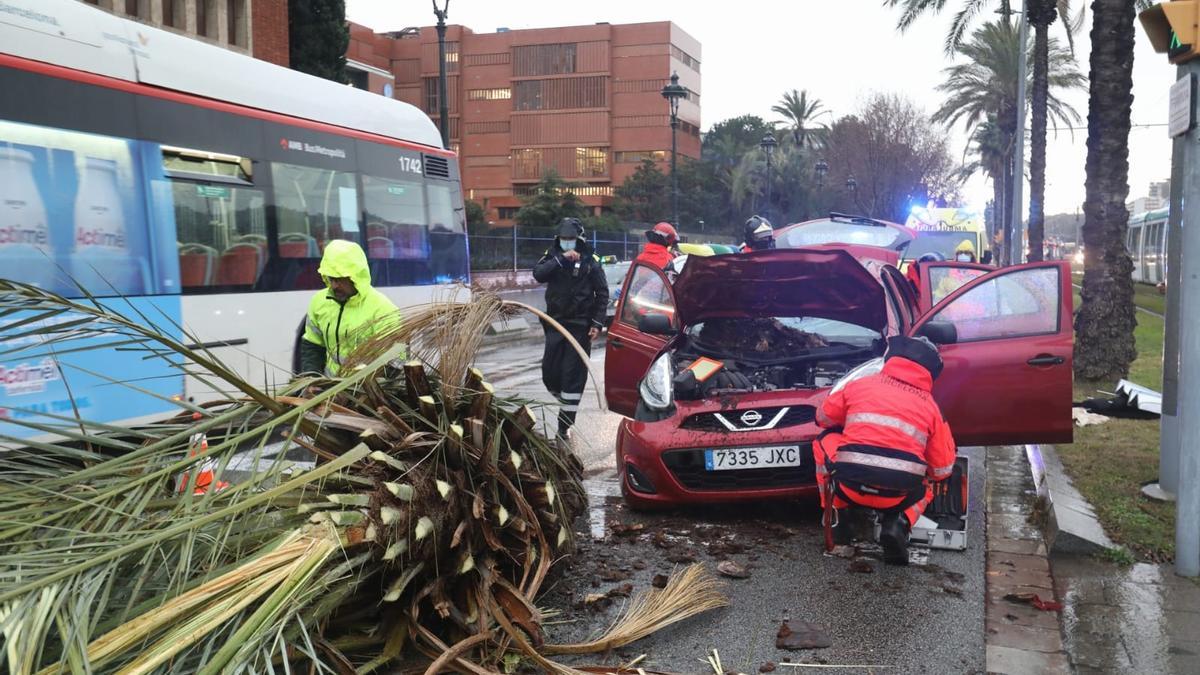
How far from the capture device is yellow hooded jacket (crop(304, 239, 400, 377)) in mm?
5309

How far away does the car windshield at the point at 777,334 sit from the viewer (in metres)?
7.03

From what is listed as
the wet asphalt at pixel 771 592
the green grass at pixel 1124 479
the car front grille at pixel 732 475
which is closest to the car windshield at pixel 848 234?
the green grass at pixel 1124 479

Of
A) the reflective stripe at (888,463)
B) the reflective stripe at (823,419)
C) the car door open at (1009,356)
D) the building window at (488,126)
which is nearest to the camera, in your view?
the reflective stripe at (888,463)

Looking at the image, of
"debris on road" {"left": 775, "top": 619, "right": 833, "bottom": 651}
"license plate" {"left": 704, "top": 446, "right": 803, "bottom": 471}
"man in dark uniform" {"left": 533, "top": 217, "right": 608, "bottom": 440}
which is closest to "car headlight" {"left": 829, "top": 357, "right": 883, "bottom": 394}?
"license plate" {"left": 704, "top": 446, "right": 803, "bottom": 471}

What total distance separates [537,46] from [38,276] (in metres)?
78.6

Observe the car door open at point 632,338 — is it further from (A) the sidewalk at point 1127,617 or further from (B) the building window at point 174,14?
(B) the building window at point 174,14

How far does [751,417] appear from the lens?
5.85 metres

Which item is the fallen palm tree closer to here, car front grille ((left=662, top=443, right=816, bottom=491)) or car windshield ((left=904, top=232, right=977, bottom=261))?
car front grille ((left=662, top=443, right=816, bottom=491))

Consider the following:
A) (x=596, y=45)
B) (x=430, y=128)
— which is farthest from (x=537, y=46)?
(x=430, y=128)

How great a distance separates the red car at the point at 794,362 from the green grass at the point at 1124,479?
57 cm

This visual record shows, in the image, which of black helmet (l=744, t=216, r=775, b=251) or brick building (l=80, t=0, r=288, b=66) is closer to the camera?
black helmet (l=744, t=216, r=775, b=251)

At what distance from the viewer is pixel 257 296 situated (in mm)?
9422

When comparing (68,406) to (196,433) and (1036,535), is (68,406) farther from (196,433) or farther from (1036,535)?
(1036,535)

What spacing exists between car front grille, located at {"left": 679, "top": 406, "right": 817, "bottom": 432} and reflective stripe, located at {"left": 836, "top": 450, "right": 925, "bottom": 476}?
3.48 ft
